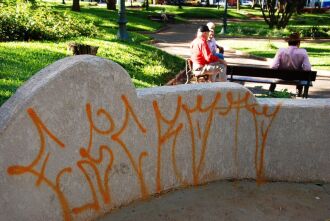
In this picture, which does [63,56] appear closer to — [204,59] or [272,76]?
[204,59]

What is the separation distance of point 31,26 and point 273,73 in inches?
282

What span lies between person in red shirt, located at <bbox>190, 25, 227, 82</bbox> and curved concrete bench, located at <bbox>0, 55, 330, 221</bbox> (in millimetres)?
3576

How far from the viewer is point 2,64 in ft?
26.6

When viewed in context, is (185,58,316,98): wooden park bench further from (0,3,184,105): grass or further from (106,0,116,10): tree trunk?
(106,0,116,10): tree trunk

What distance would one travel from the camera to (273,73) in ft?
30.3

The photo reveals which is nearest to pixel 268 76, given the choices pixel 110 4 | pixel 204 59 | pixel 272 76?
pixel 272 76

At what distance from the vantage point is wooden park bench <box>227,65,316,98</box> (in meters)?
8.95

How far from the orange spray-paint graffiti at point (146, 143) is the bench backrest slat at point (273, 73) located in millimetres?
4133

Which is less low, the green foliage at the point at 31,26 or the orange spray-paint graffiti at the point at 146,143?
the green foliage at the point at 31,26

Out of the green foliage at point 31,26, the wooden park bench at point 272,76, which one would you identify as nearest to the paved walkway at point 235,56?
the wooden park bench at point 272,76

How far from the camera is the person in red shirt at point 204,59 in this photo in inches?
336

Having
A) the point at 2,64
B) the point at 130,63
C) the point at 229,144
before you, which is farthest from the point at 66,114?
the point at 130,63

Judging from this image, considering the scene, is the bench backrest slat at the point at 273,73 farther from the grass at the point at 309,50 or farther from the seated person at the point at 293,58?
the grass at the point at 309,50

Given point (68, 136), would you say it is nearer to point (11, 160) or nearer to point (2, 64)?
point (11, 160)
